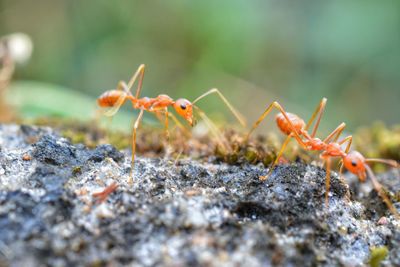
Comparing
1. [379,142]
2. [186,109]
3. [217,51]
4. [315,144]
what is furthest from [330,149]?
[217,51]

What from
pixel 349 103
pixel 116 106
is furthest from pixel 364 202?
pixel 349 103

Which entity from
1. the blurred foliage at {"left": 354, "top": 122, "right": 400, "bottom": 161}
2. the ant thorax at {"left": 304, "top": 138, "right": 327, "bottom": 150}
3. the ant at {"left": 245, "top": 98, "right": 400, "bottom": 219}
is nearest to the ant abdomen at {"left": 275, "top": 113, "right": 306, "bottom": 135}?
the ant at {"left": 245, "top": 98, "right": 400, "bottom": 219}

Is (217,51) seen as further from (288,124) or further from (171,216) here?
(171,216)

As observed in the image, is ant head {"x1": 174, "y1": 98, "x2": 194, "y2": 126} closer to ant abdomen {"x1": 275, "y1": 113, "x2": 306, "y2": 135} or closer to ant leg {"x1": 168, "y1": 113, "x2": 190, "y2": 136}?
ant leg {"x1": 168, "y1": 113, "x2": 190, "y2": 136}

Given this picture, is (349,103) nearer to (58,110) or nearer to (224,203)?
(58,110)

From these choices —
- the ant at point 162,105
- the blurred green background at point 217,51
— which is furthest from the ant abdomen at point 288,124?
the blurred green background at point 217,51
